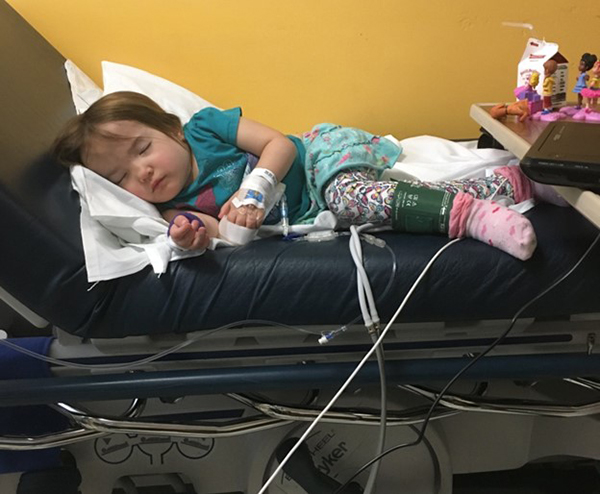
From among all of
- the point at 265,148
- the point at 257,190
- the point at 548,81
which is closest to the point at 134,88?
the point at 265,148

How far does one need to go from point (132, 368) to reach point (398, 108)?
3.54 ft

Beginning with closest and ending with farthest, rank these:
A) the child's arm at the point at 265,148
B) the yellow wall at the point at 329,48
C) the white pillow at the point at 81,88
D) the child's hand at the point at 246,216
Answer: the child's hand at the point at 246,216, the child's arm at the point at 265,148, the white pillow at the point at 81,88, the yellow wall at the point at 329,48

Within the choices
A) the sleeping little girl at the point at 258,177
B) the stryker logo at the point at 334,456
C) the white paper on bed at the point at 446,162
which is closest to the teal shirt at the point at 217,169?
the sleeping little girl at the point at 258,177

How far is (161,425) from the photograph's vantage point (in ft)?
3.24

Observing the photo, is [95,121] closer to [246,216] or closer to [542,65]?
[246,216]

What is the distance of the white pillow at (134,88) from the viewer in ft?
4.65

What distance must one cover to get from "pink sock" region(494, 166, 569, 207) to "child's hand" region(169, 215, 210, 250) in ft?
1.96

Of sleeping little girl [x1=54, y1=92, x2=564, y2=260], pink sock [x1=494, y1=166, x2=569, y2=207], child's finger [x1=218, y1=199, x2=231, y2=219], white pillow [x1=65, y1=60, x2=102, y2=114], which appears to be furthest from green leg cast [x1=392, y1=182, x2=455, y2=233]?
white pillow [x1=65, y1=60, x2=102, y2=114]

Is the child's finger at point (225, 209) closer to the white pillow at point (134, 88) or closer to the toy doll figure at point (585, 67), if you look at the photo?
the white pillow at point (134, 88)

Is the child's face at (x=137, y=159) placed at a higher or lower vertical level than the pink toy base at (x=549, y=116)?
lower

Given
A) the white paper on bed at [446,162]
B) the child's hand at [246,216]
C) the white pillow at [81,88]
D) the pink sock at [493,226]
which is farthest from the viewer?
the white pillow at [81,88]

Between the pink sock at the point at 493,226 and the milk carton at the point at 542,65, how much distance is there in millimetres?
391

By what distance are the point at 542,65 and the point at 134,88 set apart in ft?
3.16

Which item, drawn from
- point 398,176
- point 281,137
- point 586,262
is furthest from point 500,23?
point 586,262
